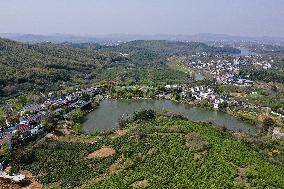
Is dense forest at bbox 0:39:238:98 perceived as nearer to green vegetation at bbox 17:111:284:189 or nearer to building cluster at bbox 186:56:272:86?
building cluster at bbox 186:56:272:86

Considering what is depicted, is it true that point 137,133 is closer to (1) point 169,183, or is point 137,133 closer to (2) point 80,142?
(2) point 80,142

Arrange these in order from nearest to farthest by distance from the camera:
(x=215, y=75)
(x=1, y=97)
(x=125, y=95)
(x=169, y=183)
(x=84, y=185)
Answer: (x=169, y=183) < (x=84, y=185) < (x=1, y=97) < (x=125, y=95) < (x=215, y=75)

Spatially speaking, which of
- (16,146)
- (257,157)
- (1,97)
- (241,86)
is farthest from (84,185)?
(241,86)

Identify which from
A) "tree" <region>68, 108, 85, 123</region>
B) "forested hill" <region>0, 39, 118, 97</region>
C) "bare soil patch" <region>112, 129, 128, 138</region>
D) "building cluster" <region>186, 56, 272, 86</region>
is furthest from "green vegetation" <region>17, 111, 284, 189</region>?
"building cluster" <region>186, 56, 272, 86</region>

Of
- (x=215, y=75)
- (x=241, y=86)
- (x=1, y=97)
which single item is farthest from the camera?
(x=215, y=75)

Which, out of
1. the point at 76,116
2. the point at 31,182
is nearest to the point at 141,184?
the point at 31,182

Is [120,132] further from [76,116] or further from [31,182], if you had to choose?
[31,182]
